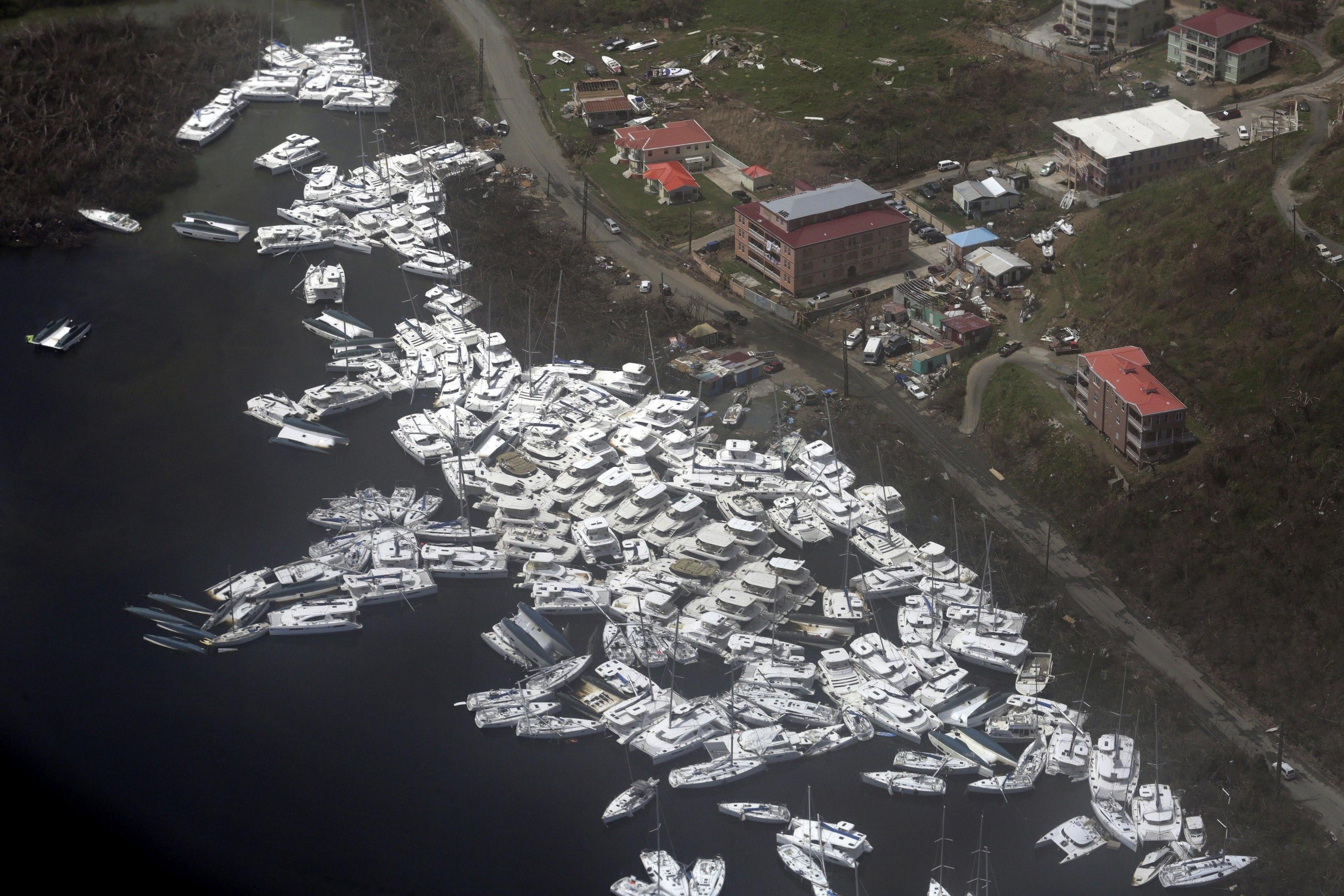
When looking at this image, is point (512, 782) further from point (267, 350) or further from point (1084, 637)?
point (267, 350)

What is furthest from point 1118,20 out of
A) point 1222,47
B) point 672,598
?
point 672,598

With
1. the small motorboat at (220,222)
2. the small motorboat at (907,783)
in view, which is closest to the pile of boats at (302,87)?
the small motorboat at (220,222)

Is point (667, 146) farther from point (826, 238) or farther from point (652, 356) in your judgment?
point (652, 356)

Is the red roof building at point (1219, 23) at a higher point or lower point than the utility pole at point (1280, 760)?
higher

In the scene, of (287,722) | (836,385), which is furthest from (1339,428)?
(287,722)

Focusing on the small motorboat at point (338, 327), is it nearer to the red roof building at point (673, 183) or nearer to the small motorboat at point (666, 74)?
the red roof building at point (673, 183)

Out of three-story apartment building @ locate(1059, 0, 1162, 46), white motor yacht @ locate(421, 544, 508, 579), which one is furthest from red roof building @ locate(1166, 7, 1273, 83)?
white motor yacht @ locate(421, 544, 508, 579)
